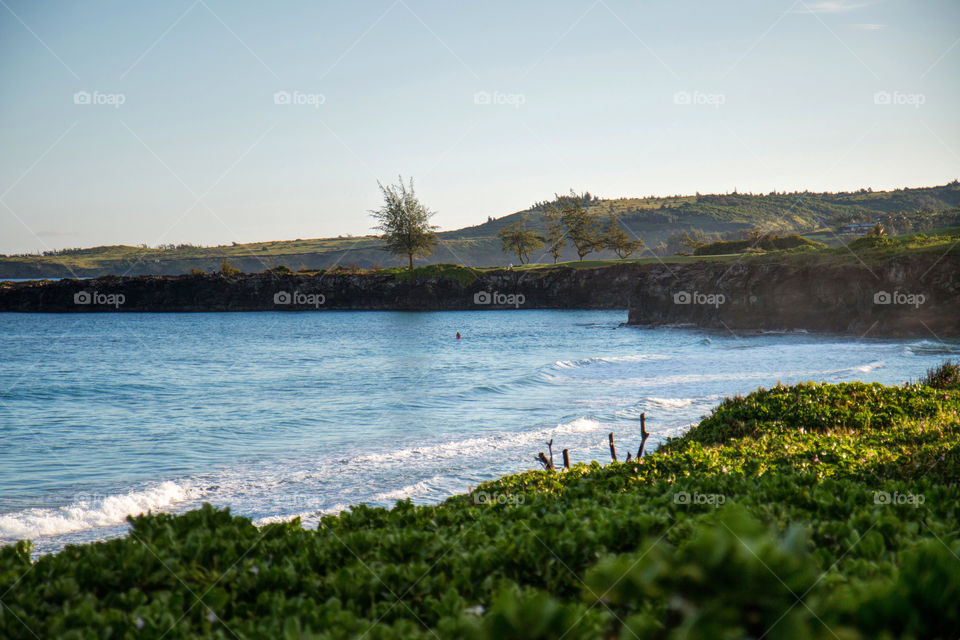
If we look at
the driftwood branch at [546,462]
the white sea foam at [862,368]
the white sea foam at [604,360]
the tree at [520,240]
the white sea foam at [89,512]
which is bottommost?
the white sea foam at [89,512]

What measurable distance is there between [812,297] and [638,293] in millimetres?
16804

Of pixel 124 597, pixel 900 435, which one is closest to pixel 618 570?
pixel 124 597

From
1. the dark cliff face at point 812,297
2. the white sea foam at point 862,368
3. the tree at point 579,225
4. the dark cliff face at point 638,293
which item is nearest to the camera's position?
the white sea foam at point 862,368

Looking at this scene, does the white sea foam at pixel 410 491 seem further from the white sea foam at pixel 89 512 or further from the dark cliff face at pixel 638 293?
the dark cliff face at pixel 638 293

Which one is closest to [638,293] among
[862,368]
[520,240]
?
[862,368]

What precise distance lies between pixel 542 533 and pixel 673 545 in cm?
86

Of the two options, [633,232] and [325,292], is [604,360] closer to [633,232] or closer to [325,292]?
[325,292]

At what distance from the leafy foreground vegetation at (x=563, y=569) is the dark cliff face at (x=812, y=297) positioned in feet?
135

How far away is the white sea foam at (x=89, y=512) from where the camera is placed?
11.8 metres

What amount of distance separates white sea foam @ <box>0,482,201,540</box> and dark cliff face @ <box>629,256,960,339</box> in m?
44.6

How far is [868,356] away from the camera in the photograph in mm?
31750

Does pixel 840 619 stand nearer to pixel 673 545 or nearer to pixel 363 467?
pixel 673 545

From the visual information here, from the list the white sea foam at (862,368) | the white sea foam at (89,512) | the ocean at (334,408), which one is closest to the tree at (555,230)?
the ocean at (334,408)

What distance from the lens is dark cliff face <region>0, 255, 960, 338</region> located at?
41.3 meters
